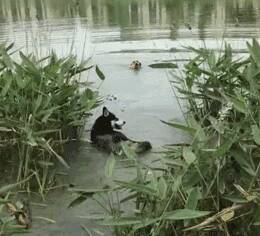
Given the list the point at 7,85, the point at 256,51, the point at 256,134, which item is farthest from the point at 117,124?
the point at 256,134

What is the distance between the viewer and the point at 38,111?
14.4 ft

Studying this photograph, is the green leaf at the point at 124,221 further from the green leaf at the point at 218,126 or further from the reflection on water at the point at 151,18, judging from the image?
the reflection on water at the point at 151,18

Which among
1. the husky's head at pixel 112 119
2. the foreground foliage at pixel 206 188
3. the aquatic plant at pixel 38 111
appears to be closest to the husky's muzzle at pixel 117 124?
the husky's head at pixel 112 119

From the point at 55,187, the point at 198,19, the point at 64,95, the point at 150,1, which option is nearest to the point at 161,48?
the point at 198,19

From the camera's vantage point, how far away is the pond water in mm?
4805

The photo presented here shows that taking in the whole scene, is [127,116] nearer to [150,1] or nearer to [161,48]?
[161,48]

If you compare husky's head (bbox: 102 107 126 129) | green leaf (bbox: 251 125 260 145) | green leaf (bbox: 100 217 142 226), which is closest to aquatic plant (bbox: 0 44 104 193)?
husky's head (bbox: 102 107 126 129)

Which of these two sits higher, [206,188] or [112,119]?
[206,188]

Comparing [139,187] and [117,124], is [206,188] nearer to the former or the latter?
[139,187]

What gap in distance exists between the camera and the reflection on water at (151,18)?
11297mm

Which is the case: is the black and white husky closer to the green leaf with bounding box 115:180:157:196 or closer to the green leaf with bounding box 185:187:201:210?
the green leaf with bounding box 115:180:157:196

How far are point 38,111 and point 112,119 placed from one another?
1215 mm

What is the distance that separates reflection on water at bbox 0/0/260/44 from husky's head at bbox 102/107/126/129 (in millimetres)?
3609

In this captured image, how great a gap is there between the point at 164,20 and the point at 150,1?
20.5ft
